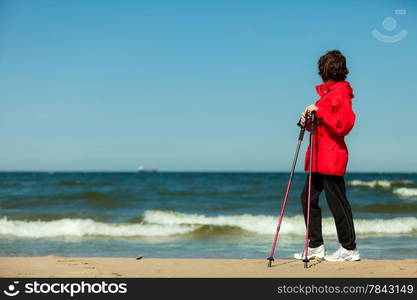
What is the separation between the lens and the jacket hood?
481cm

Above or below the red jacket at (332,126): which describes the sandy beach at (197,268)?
below

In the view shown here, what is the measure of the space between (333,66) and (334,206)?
133 cm

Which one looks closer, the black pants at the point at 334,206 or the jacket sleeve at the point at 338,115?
the jacket sleeve at the point at 338,115

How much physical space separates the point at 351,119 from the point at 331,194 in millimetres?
746

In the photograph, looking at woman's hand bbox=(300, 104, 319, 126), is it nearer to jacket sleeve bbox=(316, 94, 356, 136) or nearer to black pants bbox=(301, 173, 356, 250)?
jacket sleeve bbox=(316, 94, 356, 136)

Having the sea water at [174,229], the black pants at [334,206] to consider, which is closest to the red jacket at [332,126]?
the black pants at [334,206]

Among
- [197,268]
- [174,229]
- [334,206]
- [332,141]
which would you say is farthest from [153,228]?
[332,141]

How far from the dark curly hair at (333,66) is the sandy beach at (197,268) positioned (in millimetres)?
1794

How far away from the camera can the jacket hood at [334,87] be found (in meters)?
4.81

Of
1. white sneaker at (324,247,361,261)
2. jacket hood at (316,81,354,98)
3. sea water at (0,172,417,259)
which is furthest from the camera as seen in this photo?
sea water at (0,172,417,259)

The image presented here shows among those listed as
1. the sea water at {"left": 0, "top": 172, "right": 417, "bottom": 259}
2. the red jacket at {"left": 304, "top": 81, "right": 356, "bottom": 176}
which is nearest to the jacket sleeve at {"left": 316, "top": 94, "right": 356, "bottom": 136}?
the red jacket at {"left": 304, "top": 81, "right": 356, "bottom": 176}

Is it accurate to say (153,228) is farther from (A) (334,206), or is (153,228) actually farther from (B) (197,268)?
(A) (334,206)

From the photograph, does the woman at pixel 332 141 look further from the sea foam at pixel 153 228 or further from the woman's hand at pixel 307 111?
the sea foam at pixel 153 228

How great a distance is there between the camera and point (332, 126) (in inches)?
183
